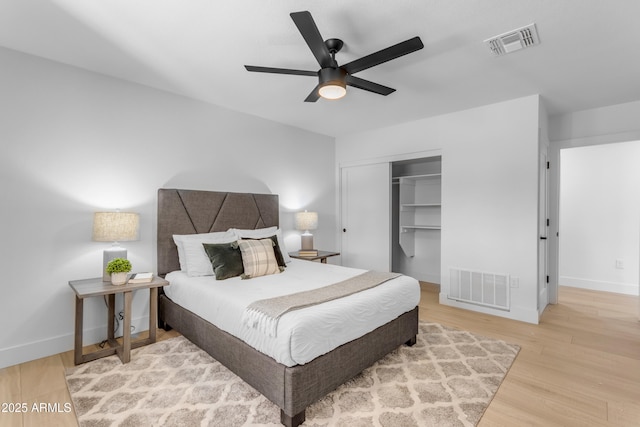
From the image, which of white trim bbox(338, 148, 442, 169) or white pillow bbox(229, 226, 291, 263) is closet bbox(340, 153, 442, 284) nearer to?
white trim bbox(338, 148, 442, 169)

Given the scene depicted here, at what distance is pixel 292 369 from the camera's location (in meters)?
1.71

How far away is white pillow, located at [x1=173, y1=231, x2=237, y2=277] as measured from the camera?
2.96 metres

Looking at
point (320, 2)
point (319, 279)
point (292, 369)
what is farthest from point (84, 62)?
point (292, 369)

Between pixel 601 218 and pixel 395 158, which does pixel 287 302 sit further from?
pixel 601 218

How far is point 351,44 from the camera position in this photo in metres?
2.32

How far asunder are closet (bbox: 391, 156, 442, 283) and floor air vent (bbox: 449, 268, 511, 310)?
4.07ft

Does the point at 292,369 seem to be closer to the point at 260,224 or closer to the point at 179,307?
the point at 179,307

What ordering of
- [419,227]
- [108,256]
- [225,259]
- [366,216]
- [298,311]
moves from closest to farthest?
1. [298,311]
2. [108,256]
3. [225,259]
4. [366,216]
5. [419,227]

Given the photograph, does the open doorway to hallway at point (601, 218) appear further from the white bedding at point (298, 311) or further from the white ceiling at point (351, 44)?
the white bedding at point (298, 311)

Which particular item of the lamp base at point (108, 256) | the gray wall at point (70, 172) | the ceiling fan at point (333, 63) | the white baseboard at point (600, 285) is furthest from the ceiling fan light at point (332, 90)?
the white baseboard at point (600, 285)

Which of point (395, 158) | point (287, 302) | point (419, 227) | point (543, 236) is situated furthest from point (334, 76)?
point (419, 227)

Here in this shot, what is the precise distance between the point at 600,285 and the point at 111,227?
261 inches

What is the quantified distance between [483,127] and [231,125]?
A: 316 cm

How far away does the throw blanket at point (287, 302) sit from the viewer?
73.0 inches
